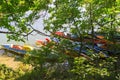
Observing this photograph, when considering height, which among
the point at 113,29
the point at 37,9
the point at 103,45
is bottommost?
the point at 103,45

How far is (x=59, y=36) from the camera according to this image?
11594mm

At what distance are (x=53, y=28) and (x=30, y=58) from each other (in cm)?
199

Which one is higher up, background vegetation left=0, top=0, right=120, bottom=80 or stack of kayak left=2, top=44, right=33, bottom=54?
background vegetation left=0, top=0, right=120, bottom=80

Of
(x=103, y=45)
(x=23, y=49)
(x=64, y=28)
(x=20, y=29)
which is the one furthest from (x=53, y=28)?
(x=23, y=49)

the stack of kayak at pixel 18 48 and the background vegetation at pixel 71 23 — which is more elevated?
the background vegetation at pixel 71 23

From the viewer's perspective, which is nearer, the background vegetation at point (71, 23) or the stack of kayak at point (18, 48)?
the background vegetation at point (71, 23)

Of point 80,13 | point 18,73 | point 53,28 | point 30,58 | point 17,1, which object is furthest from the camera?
point 18,73

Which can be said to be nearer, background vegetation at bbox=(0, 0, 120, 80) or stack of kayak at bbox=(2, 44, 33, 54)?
background vegetation at bbox=(0, 0, 120, 80)

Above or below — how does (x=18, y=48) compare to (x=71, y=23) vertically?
below

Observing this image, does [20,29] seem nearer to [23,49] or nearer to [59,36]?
[59,36]

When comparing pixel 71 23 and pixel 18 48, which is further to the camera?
pixel 18 48

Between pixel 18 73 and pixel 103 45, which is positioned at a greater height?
pixel 103 45

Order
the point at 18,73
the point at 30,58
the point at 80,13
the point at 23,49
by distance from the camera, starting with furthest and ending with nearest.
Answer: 1. the point at 23,49
2. the point at 18,73
3. the point at 30,58
4. the point at 80,13

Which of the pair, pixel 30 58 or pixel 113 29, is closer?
pixel 113 29
